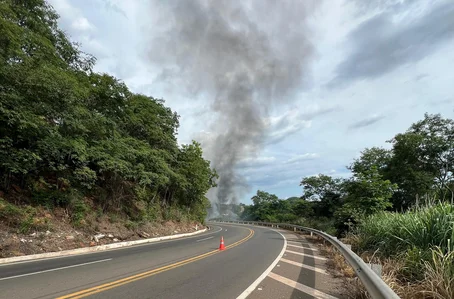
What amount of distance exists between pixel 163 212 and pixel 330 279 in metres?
23.3

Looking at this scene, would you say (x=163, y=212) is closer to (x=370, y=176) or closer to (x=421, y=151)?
(x=370, y=176)

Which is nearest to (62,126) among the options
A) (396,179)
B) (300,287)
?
(300,287)

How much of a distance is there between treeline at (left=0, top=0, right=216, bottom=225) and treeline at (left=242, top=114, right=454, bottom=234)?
1368cm

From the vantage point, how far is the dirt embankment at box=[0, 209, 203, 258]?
1138 centimetres

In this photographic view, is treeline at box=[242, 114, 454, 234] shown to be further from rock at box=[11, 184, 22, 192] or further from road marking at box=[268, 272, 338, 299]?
rock at box=[11, 184, 22, 192]

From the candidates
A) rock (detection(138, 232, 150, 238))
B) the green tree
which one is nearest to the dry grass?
rock (detection(138, 232, 150, 238))

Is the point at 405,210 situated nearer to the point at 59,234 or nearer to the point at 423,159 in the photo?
the point at 59,234

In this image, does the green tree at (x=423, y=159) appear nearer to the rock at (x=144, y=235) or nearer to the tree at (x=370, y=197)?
the tree at (x=370, y=197)

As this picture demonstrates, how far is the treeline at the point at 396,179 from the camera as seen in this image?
51.7ft

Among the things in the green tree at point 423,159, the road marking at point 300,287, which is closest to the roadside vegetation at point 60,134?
the road marking at point 300,287

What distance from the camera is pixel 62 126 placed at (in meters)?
14.5

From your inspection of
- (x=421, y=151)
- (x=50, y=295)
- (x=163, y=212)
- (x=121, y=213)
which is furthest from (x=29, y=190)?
(x=421, y=151)

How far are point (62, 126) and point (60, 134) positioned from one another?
0.50 metres

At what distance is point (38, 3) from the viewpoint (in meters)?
14.7
